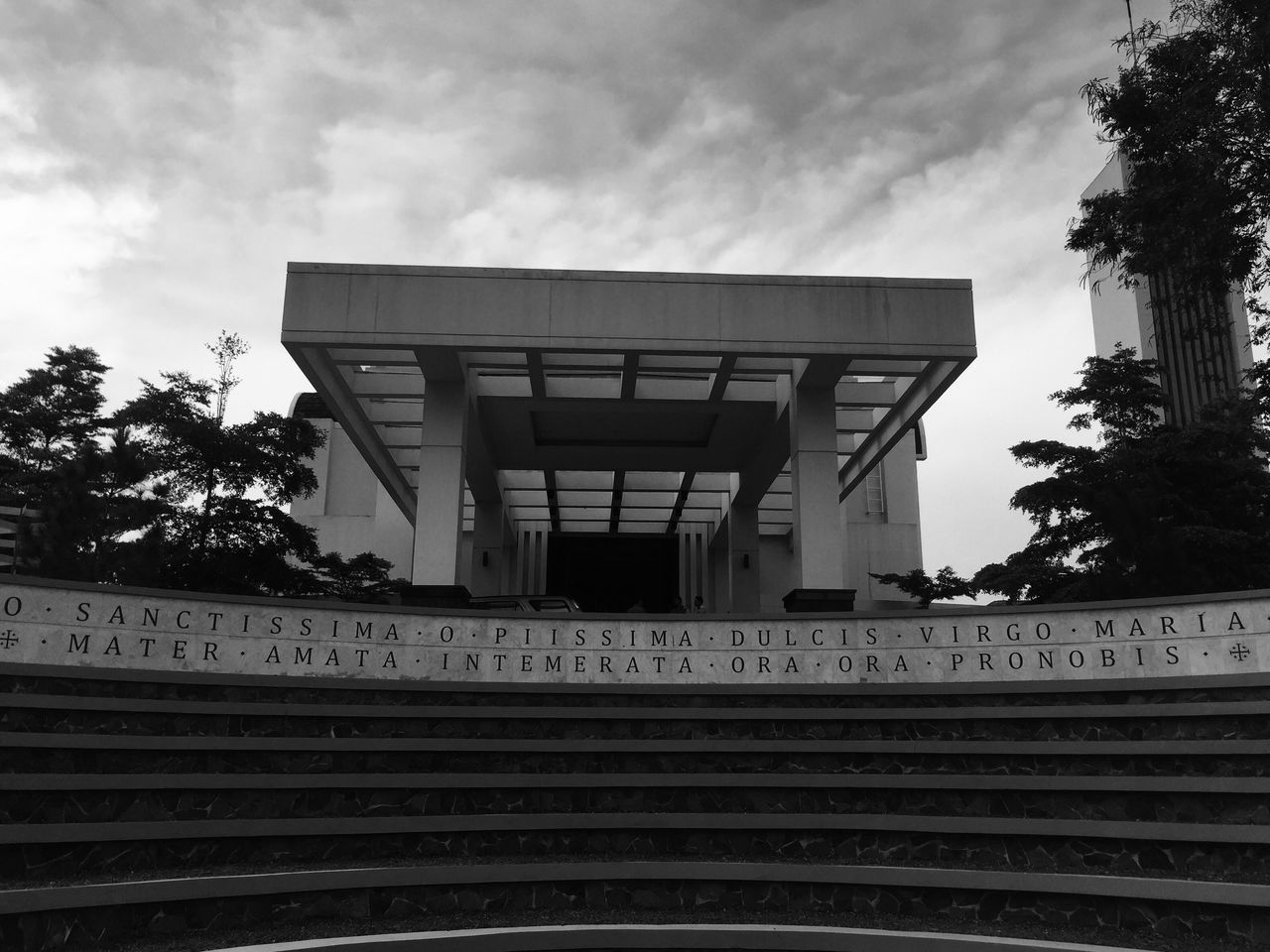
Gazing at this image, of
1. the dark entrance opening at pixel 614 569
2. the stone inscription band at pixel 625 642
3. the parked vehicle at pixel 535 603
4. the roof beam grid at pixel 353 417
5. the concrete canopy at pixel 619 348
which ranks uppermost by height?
the concrete canopy at pixel 619 348

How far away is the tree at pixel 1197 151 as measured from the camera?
42.6ft

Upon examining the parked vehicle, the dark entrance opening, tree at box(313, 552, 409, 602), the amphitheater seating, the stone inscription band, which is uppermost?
the dark entrance opening

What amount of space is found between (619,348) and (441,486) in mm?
3711

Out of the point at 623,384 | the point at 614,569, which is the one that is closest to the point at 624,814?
the point at 623,384

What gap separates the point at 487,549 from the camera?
26.5 m

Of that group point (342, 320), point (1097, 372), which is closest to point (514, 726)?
point (342, 320)

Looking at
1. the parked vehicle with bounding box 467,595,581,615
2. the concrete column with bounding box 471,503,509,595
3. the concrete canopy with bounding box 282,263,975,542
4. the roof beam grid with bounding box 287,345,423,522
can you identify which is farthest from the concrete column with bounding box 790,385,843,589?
the concrete column with bounding box 471,503,509,595

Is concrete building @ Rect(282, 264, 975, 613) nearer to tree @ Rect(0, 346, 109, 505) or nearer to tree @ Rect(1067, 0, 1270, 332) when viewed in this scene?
tree @ Rect(1067, 0, 1270, 332)

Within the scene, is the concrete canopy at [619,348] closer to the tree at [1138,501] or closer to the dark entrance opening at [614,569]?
the tree at [1138,501]

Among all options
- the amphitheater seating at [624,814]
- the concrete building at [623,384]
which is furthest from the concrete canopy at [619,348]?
the amphitheater seating at [624,814]

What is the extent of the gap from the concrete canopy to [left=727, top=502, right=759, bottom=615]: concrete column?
4.25 meters

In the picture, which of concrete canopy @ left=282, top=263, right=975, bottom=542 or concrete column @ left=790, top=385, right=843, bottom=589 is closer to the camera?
concrete canopy @ left=282, top=263, right=975, bottom=542

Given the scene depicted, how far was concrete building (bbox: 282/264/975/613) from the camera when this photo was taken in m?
15.8

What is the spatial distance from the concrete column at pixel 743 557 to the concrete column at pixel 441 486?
9.67 metres
